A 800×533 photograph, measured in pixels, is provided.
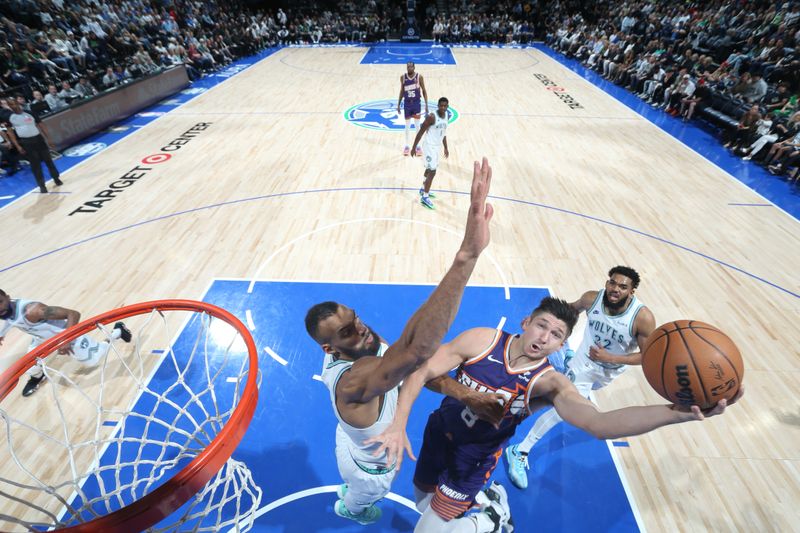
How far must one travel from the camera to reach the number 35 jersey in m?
2.32

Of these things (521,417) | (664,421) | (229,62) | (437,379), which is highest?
(664,421)

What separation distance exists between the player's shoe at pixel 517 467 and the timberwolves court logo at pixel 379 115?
8772 mm

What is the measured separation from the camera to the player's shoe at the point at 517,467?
3.45 meters

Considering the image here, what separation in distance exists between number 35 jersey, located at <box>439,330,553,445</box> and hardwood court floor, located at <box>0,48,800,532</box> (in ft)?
6.15

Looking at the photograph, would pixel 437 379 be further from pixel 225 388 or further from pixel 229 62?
pixel 229 62

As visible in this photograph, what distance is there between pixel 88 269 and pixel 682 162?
11.4 metres

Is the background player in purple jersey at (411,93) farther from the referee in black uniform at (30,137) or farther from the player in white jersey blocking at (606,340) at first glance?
the referee in black uniform at (30,137)

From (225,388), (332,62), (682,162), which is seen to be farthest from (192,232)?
(332,62)

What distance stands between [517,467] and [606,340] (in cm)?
129

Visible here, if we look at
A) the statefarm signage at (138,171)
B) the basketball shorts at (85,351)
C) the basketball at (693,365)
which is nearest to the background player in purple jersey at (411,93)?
the statefarm signage at (138,171)

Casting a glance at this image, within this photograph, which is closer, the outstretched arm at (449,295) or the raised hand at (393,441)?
the outstretched arm at (449,295)

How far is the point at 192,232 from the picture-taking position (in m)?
6.75

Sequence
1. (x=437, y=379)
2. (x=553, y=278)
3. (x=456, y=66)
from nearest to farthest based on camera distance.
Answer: (x=437, y=379) < (x=553, y=278) < (x=456, y=66)

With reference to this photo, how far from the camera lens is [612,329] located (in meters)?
3.39
